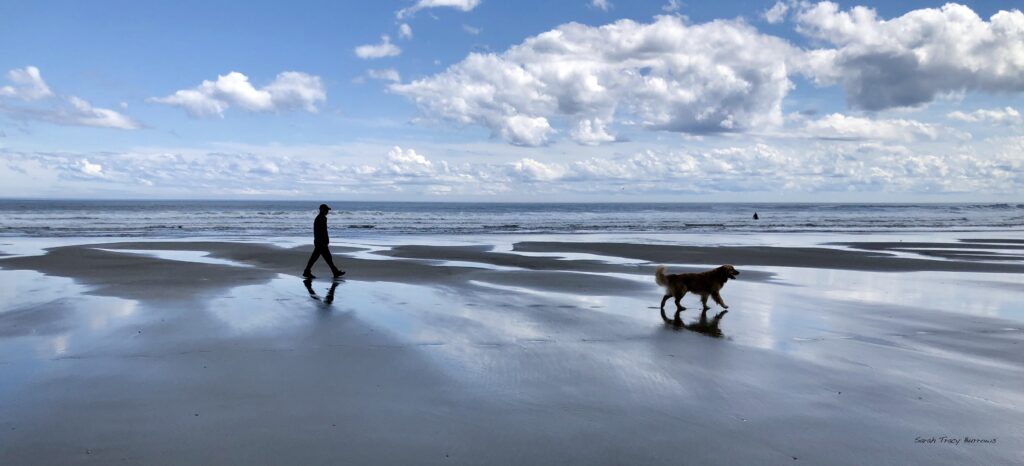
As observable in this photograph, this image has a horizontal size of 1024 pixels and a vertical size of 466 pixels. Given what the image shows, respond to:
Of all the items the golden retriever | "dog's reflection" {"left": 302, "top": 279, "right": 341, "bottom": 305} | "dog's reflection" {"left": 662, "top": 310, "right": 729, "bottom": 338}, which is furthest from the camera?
"dog's reflection" {"left": 302, "top": 279, "right": 341, "bottom": 305}

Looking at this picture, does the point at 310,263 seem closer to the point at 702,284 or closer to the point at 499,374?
the point at 702,284

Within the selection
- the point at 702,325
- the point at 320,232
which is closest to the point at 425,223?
the point at 320,232

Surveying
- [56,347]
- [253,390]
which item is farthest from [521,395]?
[56,347]

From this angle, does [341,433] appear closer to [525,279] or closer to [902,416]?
[902,416]

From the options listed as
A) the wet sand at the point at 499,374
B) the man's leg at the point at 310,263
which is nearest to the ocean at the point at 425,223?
the man's leg at the point at 310,263

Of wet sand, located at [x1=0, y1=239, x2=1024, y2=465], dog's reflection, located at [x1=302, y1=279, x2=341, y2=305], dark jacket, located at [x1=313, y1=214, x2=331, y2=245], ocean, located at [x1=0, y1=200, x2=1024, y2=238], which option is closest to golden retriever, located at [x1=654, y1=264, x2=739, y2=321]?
wet sand, located at [x1=0, y1=239, x2=1024, y2=465]

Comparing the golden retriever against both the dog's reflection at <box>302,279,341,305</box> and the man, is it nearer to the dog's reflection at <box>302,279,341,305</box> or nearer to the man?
the dog's reflection at <box>302,279,341,305</box>

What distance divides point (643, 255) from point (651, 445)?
1814 centimetres

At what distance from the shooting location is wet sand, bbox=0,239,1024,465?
4.79 m

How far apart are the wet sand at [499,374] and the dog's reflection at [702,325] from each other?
68 millimetres

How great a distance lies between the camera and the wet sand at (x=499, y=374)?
189 inches

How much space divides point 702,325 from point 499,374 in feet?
13.2

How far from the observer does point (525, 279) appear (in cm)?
→ 1531

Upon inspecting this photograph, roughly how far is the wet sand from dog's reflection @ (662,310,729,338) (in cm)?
7
